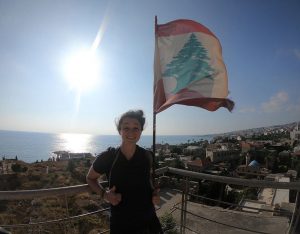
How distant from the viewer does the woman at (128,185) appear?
2.27 meters

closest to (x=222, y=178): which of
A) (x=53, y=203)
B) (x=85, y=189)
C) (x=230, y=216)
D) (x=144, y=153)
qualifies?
(x=144, y=153)

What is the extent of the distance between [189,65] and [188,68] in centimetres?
5

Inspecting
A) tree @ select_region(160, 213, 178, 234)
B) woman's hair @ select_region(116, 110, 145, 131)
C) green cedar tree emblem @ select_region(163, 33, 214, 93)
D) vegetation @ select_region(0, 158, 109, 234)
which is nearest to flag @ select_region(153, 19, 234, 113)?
green cedar tree emblem @ select_region(163, 33, 214, 93)

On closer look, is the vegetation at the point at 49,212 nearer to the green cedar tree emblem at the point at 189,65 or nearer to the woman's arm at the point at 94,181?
the woman's arm at the point at 94,181

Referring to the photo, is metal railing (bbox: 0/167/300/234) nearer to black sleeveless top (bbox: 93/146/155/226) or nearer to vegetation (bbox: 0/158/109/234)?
vegetation (bbox: 0/158/109/234)

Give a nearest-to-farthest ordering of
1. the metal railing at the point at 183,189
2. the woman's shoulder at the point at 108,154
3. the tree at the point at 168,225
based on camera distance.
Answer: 1. the woman's shoulder at the point at 108,154
2. the metal railing at the point at 183,189
3. the tree at the point at 168,225

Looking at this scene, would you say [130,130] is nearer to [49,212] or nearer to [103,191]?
[103,191]

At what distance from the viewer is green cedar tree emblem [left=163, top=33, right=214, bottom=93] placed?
3516 mm

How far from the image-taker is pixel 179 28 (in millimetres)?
3832

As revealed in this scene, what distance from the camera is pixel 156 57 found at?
3.56m

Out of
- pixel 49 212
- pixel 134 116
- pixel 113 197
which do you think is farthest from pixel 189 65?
pixel 49 212

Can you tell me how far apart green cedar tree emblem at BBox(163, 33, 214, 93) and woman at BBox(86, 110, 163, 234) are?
1.18m

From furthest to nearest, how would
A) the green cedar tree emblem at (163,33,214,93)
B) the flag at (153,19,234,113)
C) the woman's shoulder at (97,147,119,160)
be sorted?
1. the green cedar tree emblem at (163,33,214,93)
2. the flag at (153,19,234,113)
3. the woman's shoulder at (97,147,119,160)

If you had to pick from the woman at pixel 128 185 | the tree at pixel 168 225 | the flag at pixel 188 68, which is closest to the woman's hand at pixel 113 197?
the woman at pixel 128 185
